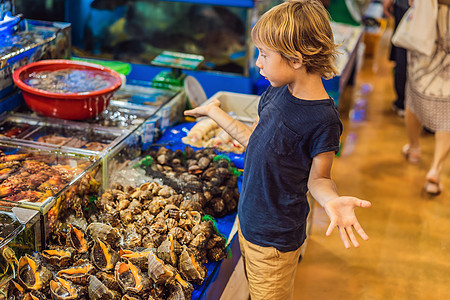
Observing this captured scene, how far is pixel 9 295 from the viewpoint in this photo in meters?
1.65

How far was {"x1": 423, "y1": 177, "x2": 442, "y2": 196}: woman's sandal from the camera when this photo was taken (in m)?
4.22

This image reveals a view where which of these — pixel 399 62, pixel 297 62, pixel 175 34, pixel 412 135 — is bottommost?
pixel 412 135

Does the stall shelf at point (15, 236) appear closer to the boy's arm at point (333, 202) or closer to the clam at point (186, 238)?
the clam at point (186, 238)

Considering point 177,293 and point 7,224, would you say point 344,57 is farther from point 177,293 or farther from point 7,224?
point 7,224

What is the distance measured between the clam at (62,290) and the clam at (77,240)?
194 millimetres

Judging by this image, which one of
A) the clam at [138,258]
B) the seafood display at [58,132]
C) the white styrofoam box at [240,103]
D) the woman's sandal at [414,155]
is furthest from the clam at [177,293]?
the woman's sandal at [414,155]

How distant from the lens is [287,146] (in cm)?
174

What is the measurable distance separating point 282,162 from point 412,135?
3288 millimetres

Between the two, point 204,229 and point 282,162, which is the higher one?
point 282,162

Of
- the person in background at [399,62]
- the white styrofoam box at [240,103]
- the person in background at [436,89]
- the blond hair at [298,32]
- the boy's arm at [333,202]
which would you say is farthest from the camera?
the person in background at [399,62]

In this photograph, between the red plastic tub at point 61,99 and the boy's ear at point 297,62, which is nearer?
the boy's ear at point 297,62

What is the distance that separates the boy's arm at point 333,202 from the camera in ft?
4.85

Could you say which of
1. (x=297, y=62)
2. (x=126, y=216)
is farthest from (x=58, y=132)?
(x=297, y=62)

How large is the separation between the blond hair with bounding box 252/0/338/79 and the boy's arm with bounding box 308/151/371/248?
33cm
